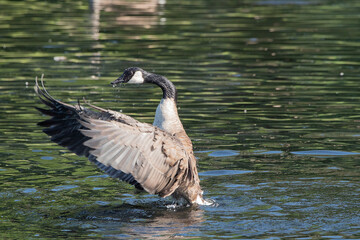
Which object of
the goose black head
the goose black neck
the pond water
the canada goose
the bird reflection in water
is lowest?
the bird reflection in water

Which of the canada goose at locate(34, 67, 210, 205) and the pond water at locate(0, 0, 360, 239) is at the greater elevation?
the canada goose at locate(34, 67, 210, 205)

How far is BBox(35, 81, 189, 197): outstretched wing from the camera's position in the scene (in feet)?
28.4

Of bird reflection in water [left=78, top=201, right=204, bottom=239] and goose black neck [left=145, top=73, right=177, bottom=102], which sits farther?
goose black neck [left=145, top=73, right=177, bottom=102]

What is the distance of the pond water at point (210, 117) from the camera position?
891cm

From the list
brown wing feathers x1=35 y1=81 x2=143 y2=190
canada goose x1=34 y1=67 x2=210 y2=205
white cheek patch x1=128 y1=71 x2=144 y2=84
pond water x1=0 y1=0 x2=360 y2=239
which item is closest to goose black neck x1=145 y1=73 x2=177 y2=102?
canada goose x1=34 y1=67 x2=210 y2=205

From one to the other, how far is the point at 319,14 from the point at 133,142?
22.2 meters

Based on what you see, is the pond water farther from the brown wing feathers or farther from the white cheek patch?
the white cheek patch

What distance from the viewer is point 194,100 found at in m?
15.6

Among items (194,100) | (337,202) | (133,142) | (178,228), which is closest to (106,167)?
(133,142)

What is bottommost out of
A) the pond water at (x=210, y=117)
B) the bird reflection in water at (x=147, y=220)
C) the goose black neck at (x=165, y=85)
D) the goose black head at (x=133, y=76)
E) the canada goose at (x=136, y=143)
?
the bird reflection in water at (x=147, y=220)

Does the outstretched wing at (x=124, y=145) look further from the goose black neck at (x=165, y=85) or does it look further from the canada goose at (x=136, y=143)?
the goose black neck at (x=165, y=85)

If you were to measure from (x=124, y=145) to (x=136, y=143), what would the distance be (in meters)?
0.16

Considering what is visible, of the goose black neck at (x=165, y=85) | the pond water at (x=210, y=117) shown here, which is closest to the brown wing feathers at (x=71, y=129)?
the pond water at (x=210, y=117)

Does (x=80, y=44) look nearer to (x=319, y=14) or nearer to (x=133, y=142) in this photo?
(x=319, y=14)
